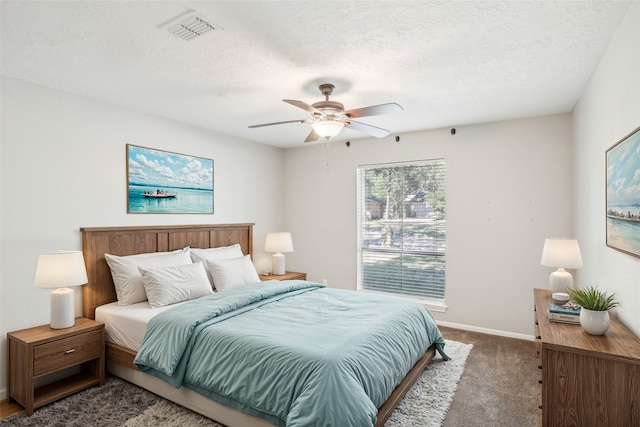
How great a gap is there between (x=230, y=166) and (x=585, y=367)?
4.21 m

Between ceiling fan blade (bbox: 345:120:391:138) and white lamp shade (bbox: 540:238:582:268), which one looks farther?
ceiling fan blade (bbox: 345:120:391:138)

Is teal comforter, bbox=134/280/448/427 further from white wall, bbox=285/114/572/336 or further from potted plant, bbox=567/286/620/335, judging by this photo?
white wall, bbox=285/114/572/336

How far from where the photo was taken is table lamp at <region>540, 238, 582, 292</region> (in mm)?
2857

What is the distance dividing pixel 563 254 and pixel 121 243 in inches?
157

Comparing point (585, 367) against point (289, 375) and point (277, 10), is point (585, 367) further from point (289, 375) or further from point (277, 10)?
point (277, 10)

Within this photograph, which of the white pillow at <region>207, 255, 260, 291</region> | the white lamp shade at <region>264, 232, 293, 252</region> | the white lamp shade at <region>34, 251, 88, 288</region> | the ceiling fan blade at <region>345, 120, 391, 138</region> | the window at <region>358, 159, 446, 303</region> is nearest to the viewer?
the white lamp shade at <region>34, 251, 88, 288</region>

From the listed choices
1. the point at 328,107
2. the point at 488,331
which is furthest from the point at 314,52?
the point at 488,331

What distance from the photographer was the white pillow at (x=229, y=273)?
3859 mm

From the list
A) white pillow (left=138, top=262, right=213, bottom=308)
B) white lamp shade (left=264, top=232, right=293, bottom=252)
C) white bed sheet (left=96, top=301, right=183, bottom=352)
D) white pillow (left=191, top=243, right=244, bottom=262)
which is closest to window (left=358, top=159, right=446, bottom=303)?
white lamp shade (left=264, top=232, right=293, bottom=252)

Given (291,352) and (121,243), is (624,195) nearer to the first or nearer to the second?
(291,352)

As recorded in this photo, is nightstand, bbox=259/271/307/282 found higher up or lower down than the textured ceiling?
lower down

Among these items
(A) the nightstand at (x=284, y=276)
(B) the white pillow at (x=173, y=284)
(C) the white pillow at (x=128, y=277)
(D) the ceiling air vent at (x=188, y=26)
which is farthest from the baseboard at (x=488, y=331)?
(D) the ceiling air vent at (x=188, y=26)

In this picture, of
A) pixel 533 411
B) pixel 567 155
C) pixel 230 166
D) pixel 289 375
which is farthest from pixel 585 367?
pixel 230 166

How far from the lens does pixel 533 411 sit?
8.59 ft
